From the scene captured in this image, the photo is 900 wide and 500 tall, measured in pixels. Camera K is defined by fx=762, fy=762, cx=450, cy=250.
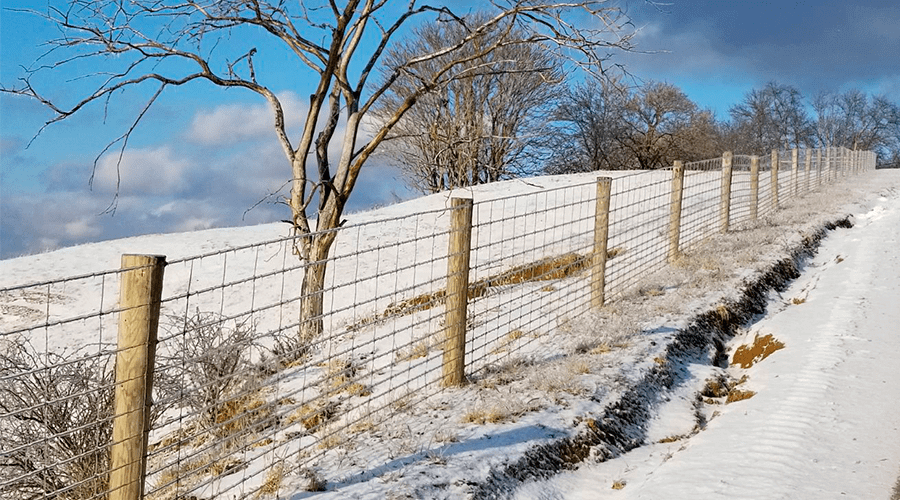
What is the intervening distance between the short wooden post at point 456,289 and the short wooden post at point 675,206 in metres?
5.69

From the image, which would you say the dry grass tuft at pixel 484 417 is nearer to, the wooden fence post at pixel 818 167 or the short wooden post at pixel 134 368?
the short wooden post at pixel 134 368

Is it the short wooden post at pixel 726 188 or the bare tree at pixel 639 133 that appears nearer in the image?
the short wooden post at pixel 726 188

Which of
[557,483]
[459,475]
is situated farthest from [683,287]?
[459,475]

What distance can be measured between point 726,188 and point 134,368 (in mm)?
11993

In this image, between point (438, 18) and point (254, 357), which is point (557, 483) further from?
point (438, 18)

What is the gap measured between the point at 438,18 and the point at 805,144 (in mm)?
49105

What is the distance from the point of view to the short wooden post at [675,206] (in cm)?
1086

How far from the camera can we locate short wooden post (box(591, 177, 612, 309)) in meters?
8.31

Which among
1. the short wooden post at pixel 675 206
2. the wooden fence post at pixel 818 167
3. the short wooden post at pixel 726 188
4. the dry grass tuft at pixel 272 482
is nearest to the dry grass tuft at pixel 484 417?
the dry grass tuft at pixel 272 482

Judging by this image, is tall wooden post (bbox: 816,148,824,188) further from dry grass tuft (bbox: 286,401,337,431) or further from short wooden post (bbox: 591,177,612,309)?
dry grass tuft (bbox: 286,401,337,431)

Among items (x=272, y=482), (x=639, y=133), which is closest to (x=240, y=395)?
(x=272, y=482)

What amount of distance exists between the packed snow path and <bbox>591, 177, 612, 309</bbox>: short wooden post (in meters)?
1.58

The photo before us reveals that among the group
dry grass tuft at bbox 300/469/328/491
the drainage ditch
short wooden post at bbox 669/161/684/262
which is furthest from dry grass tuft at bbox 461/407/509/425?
short wooden post at bbox 669/161/684/262

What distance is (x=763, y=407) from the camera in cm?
600
